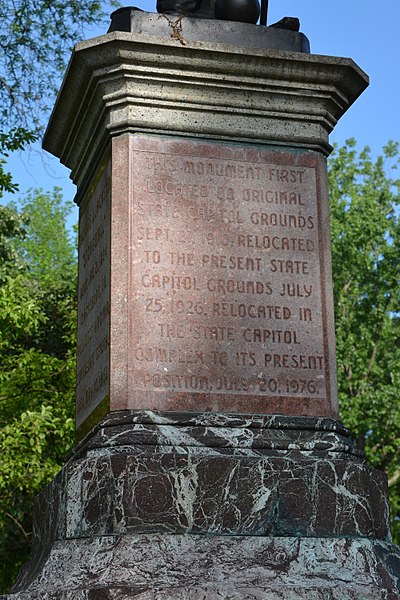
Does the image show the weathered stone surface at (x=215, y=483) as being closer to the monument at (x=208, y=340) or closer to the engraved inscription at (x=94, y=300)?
the monument at (x=208, y=340)

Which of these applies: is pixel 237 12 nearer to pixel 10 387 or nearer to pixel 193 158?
pixel 193 158

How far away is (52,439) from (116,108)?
11.3 meters

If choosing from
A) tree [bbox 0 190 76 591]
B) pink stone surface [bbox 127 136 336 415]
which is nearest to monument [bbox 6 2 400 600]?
pink stone surface [bbox 127 136 336 415]

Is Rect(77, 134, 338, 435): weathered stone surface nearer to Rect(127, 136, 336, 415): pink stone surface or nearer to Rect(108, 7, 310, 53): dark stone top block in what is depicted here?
Rect(127, 136, 336, 415): pink stone surface

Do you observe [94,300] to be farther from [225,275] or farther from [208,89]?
[208,89]

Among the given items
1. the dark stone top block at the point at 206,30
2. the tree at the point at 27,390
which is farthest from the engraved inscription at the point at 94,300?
the tree at the point at 27,390

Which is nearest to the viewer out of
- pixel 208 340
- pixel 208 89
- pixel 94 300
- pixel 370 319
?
pixel 208 340

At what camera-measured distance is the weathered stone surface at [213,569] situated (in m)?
4.49

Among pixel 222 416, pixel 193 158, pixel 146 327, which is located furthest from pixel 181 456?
pixel 193 158

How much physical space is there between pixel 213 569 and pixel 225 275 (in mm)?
1667

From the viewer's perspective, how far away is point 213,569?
15.3 ft

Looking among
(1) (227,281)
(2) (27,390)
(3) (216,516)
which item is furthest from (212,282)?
(2) (27,390)

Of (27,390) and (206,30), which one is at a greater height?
(206,30)

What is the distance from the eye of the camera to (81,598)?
14.7 ft
